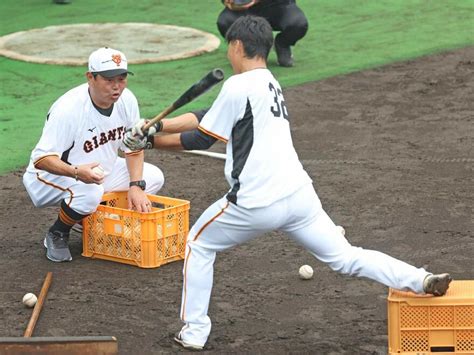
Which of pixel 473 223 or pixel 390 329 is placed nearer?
pixel 390 329

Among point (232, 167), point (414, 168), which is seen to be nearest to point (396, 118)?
point (414, 168)

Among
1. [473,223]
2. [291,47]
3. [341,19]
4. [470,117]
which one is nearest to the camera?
[473,223]

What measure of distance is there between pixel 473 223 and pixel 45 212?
3.43m

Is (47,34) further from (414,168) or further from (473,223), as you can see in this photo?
(473,223)

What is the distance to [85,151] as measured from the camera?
8250 millimetres

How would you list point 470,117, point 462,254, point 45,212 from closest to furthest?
1. point 462,254
2. point 45,212
3. point 470,117

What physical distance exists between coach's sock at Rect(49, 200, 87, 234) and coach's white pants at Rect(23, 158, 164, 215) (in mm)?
48

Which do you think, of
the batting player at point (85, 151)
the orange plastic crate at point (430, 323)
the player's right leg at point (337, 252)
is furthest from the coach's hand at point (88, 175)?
the orange plastic crate at point (430, 323)

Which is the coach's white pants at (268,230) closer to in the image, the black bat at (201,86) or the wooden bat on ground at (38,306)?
the black bat at (201,86)

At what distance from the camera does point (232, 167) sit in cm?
655

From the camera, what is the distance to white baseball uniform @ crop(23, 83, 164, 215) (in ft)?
26.4

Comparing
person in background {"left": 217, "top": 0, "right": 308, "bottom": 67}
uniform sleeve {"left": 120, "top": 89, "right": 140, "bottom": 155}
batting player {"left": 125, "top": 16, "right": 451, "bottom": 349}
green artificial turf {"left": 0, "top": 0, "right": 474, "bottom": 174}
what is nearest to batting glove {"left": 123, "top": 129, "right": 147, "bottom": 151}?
batting player {"left": 125, "top": 16, "right": 451, "bottom": 349}

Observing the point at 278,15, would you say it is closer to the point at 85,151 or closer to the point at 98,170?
the point at 85,151

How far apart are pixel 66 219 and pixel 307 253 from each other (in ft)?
5.79
